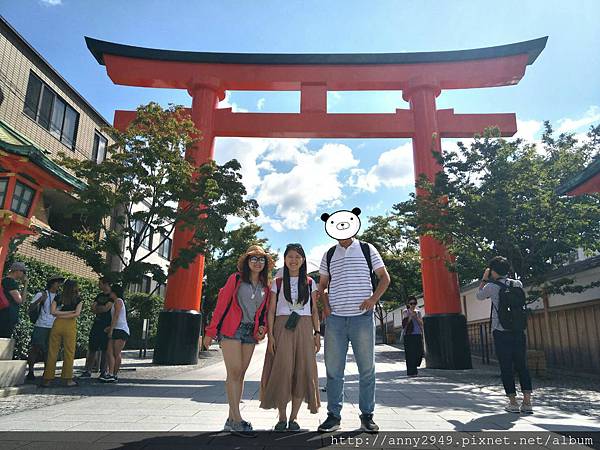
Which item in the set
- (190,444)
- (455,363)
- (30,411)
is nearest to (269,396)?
(190,444)

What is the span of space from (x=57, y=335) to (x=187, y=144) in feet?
18.3

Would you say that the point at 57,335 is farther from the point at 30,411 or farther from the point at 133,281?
the point at 133,281

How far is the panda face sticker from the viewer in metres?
3.91

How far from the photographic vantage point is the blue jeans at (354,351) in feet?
11.7

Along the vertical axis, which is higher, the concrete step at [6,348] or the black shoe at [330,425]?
the concrete step at [6,348]

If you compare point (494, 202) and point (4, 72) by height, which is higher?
point (4, 72)

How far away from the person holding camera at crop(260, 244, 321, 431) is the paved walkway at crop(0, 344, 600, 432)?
365 mm

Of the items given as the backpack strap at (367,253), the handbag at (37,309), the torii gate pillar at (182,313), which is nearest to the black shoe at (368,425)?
the backpack strap at (367,253)

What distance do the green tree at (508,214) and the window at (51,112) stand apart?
11.3 m

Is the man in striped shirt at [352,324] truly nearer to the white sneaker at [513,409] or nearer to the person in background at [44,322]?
the white sneaker at [513,409]

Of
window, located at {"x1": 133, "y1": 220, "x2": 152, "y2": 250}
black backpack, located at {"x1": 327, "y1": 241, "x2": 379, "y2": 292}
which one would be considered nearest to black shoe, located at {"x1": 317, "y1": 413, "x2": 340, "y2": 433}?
black backpack, located at {"x1": 327, "y1": 241, "x2": 379, "y2": 292}

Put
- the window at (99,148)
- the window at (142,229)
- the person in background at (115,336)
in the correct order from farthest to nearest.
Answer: the window at (99,148) → the window at (142,229) → the person in background at (115,336)

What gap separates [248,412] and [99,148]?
1459 centimetres

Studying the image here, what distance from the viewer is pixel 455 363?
10164 millimetres
